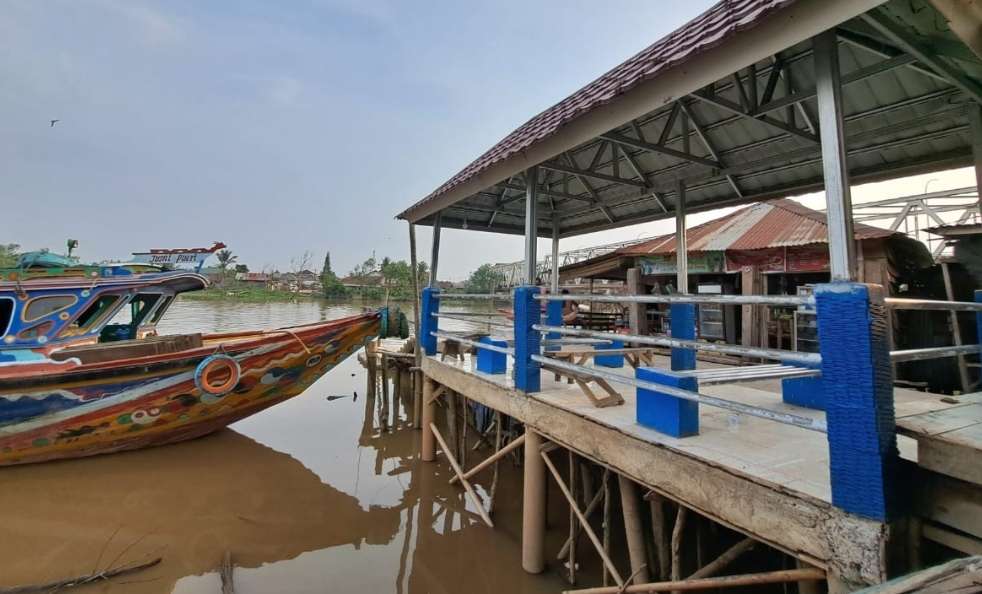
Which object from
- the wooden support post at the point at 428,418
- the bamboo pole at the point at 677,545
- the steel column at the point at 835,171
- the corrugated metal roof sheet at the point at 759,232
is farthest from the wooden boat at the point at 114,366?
the steel column at the point at 835,171

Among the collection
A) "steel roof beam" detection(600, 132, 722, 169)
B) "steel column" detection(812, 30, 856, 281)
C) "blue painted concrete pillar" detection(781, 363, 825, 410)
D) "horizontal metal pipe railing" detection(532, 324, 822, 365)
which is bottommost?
"blue painted concrete pillar" detection(781, 363, 825, 410)

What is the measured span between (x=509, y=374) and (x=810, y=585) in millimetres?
3308

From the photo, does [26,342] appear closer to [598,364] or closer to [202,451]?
[202,451]

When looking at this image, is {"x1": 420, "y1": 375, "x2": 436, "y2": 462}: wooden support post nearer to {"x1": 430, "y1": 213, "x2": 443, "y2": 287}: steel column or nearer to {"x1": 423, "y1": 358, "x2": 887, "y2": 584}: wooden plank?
{"x1": 430, "y1": 213, "x2": 443, "y2": 287}: steel column

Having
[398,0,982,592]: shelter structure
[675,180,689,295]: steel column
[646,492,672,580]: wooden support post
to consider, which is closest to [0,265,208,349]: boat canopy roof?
[398,0,982,592]: shelter structure

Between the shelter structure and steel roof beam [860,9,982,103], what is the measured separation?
0.01 metres

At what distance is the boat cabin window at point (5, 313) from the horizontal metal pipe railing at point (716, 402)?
321 inches

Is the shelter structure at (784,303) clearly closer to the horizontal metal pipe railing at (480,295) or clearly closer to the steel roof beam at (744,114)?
the steel roof beam at (744,114)

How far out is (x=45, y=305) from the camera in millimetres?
6738

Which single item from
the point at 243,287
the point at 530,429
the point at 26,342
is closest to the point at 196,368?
the point at 26,342

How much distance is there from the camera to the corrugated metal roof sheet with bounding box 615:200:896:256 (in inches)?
283

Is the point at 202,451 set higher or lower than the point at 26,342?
lower

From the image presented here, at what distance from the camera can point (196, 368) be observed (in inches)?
276

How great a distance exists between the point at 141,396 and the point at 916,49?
30.9 feet
